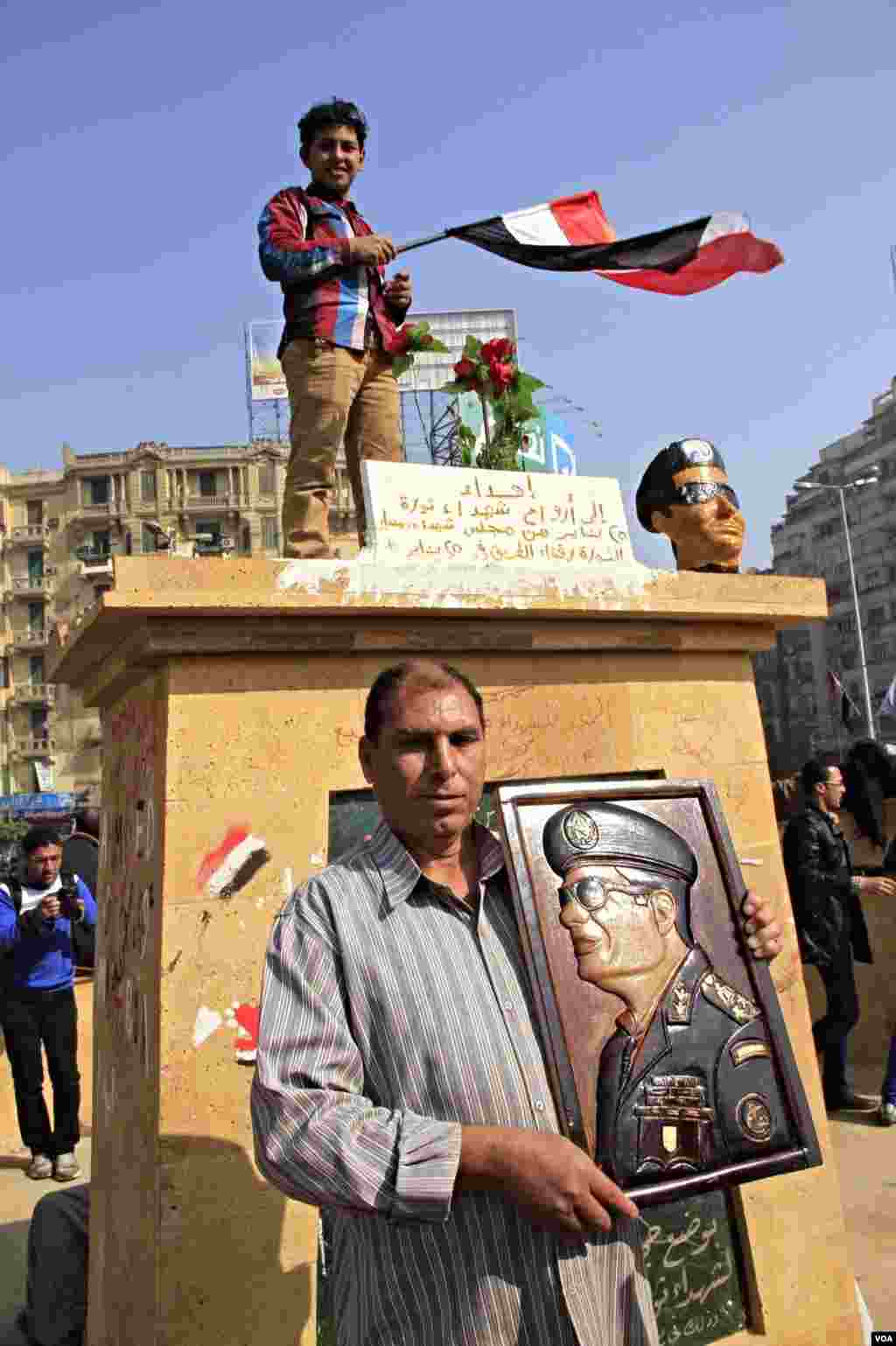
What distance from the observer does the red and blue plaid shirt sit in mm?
3656

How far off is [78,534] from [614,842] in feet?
161

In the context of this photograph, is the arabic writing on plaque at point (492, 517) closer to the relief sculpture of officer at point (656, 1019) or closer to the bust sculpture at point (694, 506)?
the bust sculpture at point (694, 506)

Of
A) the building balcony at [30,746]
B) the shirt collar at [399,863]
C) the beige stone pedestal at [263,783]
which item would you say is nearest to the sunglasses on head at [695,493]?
the beige stone pedestal at [263,783]

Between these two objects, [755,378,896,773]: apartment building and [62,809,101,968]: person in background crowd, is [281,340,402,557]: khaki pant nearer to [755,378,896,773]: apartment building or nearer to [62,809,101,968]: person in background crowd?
[62,809,101,968]: person in background crowd

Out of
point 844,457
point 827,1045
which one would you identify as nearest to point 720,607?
point 827,1045

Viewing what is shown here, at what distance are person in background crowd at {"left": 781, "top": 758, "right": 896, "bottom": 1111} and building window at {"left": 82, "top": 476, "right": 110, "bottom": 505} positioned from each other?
45505mm

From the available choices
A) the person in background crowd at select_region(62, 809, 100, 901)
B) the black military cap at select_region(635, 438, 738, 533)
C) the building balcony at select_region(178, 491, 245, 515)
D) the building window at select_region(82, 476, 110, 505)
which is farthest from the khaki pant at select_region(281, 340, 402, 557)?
the building window at select_region(82, 476, 110, 505)

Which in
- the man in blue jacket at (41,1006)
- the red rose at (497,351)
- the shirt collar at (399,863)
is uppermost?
the red rose at (497,351)

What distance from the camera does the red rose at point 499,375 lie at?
3.91 metres

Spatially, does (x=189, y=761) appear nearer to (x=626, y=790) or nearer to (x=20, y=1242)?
(x=626, y=790)

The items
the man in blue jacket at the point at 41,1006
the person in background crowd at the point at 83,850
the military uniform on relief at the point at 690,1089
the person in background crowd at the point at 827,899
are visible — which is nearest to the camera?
the military uniform on relief at the point at 690,1089

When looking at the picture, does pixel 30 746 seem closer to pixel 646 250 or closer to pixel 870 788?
pixel 870 788

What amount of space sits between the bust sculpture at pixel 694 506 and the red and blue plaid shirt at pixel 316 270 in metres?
1.24

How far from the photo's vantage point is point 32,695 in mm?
47125
